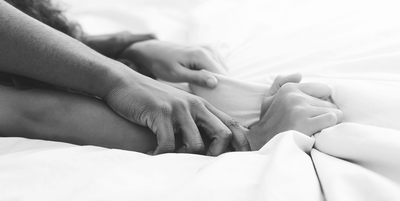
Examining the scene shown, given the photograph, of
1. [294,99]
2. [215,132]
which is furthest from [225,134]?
[294,99]

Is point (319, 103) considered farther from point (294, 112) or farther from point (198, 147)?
point (198, 147)

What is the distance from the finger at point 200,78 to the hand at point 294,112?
127mm

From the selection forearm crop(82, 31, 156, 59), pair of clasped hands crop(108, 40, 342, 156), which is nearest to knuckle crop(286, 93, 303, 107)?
pair of clasped hands crop(108, 40, 342, 156)

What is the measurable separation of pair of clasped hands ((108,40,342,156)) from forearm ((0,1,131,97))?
39 millimetres

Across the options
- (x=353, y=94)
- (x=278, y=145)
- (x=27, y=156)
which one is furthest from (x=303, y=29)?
(x=27, y=156)

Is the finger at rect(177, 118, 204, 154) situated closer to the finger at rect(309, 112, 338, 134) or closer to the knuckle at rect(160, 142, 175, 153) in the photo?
the knuckle at rect(160, 142, 175, 153)

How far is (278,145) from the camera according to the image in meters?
0.53

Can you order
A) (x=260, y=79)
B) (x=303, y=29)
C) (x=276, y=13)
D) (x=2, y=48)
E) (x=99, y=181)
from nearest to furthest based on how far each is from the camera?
1. (x=99, y=181)
2. (x=2, y=48)
3. (x=260, y=79)
4. (x=303, y=29)
5. (x=276, y=13)

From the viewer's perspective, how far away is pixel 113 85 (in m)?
0.69

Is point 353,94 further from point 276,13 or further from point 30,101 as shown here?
point 276,13

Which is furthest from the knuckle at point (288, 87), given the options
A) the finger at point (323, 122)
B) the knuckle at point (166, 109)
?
the knuckle at point (166, 109)

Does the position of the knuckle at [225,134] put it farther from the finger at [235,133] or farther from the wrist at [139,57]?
the wrist at [139,57]

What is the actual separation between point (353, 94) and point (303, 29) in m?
0.55

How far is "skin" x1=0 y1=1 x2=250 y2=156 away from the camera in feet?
2.12
